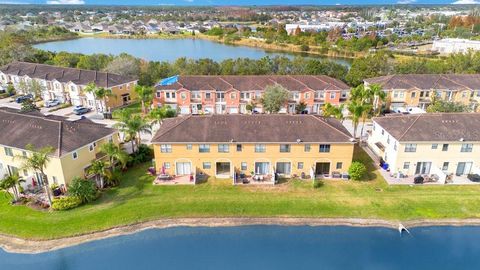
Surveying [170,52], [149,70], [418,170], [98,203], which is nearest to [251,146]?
[98,203]

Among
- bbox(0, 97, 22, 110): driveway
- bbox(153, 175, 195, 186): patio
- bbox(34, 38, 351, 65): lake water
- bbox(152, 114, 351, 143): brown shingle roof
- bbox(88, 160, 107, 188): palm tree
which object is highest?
bbox(152, 114, 351, 143): brown shingle roof

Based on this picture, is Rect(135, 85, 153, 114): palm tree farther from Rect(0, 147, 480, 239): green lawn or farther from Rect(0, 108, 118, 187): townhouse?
Rect(0, 147, 480, 239): green lawn

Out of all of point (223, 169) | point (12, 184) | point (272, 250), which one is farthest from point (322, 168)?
point (12, 184)

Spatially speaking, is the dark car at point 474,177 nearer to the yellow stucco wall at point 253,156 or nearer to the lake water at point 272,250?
the lake water at point 272,250

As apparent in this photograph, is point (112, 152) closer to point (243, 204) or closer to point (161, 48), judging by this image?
point (243, 204)

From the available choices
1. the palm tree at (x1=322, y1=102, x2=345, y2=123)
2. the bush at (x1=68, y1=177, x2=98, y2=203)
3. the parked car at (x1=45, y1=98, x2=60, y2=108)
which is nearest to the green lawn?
the bush at (x1=68, y1=177, x2=98, y2=203)
